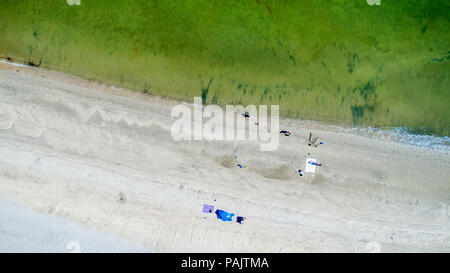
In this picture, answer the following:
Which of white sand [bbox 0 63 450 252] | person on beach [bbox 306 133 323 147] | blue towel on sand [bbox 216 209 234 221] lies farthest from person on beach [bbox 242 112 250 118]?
blue towel on sand [bbox 216 209 234 221]

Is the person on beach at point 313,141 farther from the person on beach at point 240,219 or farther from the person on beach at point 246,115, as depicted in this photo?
the person on beach at point 240,219

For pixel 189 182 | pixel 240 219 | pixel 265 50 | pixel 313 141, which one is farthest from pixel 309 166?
pixel 265 50

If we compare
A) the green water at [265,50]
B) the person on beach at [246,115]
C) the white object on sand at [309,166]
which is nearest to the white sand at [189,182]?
the white object on sand at [309,166]

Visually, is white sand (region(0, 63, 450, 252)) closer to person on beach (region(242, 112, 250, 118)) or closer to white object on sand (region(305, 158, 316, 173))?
white object on sand (region(305, 158, 316, 173))

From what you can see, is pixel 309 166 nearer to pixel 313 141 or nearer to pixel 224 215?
pixel 313 141
